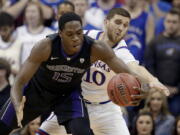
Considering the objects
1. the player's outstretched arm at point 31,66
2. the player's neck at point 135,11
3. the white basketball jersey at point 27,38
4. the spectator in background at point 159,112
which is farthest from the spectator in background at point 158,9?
the player's outstretched arm at point 31,66

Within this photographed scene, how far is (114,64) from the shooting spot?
7078 mm

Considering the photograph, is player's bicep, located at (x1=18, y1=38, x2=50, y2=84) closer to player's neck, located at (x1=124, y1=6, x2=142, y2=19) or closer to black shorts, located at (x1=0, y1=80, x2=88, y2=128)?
black shorts, located at (x1=0, y1=80, x2=88, y2=128)

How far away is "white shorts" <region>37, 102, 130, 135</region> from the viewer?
7.77m

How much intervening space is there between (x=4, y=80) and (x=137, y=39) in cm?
265

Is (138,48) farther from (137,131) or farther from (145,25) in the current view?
(137,131)

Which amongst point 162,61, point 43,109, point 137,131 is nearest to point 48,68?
point 43,109

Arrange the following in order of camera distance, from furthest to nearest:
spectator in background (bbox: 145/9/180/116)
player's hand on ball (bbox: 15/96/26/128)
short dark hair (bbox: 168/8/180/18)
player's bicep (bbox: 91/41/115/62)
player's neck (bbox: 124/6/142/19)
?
player's neck (bbox: 124/6/142/19)
short dark hair (bbox: 168/8/180/18)
spectator in background (bbox: 145/9/180/116)
player's bicep (bbox: 91/41/115/62)
player's hand on ball (bbox: 15/96/26/128)

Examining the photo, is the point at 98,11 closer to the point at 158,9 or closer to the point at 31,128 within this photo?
the point at 158,9

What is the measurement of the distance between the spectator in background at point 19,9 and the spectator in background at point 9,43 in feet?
2.39

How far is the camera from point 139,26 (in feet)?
36.1

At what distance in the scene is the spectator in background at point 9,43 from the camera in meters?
10.5

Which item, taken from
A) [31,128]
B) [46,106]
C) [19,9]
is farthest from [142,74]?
[19,9]

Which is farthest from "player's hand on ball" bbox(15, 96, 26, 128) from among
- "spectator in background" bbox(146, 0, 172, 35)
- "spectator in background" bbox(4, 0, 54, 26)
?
"spectator in background" bbox(146, 0, 172, 35)

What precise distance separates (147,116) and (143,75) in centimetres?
223
